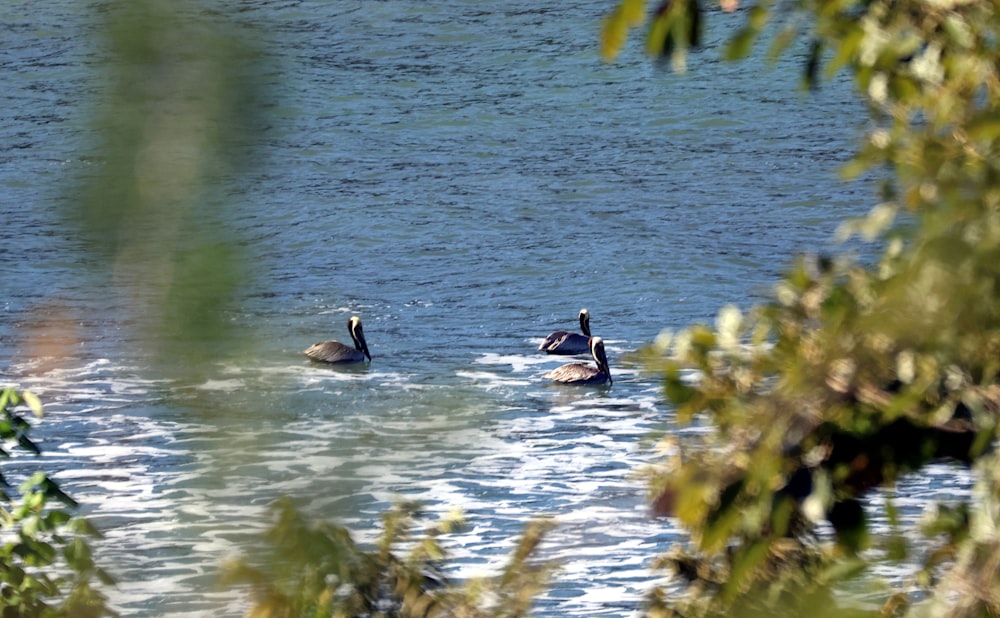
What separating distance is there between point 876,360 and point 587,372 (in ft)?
58.5

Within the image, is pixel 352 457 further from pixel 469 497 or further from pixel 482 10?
pixel 482 10

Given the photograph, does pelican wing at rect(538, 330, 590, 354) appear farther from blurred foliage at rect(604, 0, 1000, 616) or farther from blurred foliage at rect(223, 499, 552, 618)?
blurred foliage at rect(604, 0, 1000, 616)

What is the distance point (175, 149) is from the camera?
3.17 ft

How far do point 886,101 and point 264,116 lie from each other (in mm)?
1419

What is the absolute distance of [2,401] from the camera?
14.4ft

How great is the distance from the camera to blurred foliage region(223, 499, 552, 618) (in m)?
1.50

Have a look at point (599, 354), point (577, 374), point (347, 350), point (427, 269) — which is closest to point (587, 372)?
point (577, 374)

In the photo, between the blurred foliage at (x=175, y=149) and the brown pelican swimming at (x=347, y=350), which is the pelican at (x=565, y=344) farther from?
the blurred foliage at (x=175, y=149)

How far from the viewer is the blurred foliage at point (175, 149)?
0.96 m

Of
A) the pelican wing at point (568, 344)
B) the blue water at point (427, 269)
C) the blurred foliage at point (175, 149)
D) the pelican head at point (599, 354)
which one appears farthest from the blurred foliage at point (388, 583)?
the pelican wing at point (568, 344)

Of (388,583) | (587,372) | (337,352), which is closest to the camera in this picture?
(388,583)

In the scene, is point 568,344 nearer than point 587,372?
No

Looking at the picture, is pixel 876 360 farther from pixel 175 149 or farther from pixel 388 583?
pixel 388 583

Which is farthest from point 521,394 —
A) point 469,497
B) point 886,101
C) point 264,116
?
point 264,116
